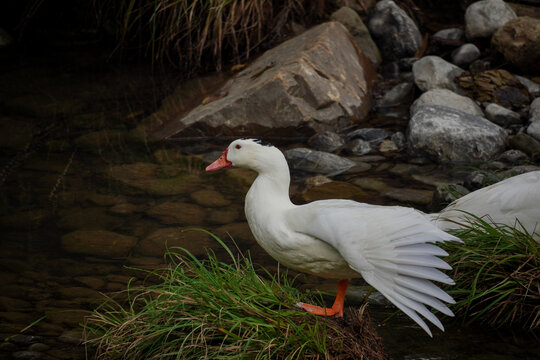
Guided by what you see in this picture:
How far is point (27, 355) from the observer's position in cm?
314

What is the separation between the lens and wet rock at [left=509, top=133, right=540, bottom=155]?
5.69m

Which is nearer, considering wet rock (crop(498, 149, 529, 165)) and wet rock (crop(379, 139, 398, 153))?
wet rock (crop(498, 149, 529, 165))

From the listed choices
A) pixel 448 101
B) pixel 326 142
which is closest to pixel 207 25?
pixel 326 142

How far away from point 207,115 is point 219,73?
5.38ft

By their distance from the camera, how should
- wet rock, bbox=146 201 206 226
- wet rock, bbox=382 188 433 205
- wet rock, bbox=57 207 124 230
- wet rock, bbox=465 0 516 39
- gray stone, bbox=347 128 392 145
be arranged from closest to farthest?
wet rock, bbox=57 207 124 230, wet rock, bbox=146 201 206 226, wet rock, bbox=382 188 433 205, gray stone, bbox=347 128 392 145, wet rock, bbox=465 0 516 39

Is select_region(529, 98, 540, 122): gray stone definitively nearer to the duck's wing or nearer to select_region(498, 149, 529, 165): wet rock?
select_region(498, 149, 529, 165): wet rock

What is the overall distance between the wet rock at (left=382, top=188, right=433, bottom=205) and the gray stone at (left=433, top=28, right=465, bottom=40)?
12.8ft

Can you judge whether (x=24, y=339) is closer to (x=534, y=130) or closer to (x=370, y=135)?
(x=370, y=135)

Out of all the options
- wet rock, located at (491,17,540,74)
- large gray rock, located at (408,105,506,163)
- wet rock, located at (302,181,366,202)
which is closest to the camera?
wet rock, located at (302,181,366,202)

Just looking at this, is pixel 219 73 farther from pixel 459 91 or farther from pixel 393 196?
pixel 393 196

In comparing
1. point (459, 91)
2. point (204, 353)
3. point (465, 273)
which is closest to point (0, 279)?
point (204, 353)

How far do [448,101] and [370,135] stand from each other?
0.98 metres

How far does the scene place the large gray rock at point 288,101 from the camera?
6543mm

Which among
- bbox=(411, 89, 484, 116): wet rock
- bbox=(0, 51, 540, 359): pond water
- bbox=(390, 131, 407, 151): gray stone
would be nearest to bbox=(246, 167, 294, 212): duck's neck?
bbox=(0, 51, 540, 359): pond water
